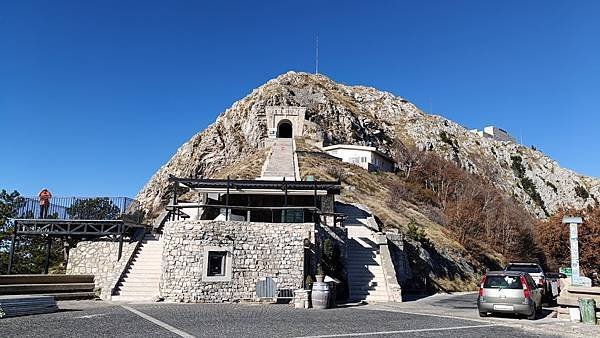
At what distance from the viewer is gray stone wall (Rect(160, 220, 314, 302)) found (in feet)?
60.2

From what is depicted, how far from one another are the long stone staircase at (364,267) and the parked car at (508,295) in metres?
6.72

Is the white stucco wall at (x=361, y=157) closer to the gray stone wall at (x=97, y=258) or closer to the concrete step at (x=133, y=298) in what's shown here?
the gray stone wall at (x=97, y=258)

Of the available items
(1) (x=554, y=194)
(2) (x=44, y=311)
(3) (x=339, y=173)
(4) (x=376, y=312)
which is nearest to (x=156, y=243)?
(2) (x=44, y=311)

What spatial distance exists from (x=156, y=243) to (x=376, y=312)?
1231 cm

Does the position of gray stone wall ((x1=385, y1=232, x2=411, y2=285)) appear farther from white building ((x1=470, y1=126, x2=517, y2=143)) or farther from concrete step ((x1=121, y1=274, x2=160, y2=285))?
white building ((x1=470, y1=126, x2=517, y2=143))

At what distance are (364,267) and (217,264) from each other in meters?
8.07

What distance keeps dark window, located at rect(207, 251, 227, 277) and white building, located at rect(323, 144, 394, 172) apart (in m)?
37.8

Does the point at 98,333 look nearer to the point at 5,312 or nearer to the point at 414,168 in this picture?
the point at 5,312

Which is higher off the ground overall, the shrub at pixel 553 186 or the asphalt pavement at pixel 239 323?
the shrub at pixel 553 186

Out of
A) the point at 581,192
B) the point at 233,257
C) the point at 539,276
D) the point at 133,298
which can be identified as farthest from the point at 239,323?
the point at 581,192

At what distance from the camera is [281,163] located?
46.4 metres

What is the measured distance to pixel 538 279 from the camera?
18.5 m

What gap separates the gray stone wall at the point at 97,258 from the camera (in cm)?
2124

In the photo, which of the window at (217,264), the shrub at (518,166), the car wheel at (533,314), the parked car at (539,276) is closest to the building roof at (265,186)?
the window at (217,264)
